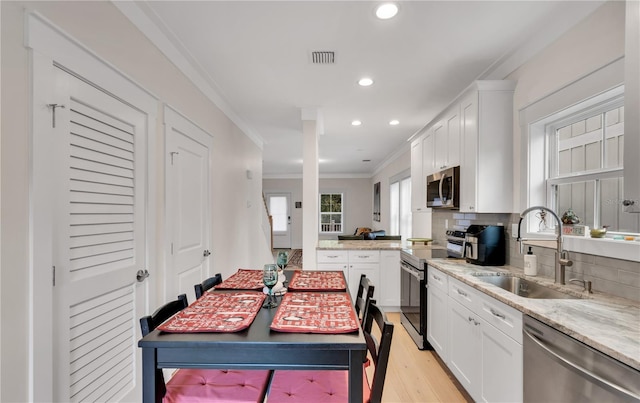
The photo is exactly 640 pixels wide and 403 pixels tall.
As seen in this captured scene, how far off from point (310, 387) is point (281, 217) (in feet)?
30.5

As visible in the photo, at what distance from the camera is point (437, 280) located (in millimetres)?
2678

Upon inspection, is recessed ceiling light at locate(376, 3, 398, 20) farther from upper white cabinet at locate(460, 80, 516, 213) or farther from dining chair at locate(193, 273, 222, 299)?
dining chair at locate(193, 273, 222, 299)

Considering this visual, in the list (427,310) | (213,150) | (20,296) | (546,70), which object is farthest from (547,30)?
(20,296)

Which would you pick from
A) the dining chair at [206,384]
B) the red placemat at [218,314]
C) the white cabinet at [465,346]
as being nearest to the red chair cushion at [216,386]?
the dining chair at [206,384]

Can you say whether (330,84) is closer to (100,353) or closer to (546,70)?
(546,70)

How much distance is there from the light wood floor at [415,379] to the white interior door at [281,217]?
7.69 m

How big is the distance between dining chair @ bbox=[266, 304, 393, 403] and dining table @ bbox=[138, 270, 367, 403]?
0.44 ft

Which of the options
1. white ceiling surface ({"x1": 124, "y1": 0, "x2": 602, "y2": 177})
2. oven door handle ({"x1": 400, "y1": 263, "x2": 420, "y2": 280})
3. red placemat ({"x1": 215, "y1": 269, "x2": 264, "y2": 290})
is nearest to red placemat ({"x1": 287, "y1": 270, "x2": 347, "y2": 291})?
red placemat ({"x1": 215, "y1": 269, "x2": 264, "y2": 290})

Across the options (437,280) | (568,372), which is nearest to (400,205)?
(437,280)

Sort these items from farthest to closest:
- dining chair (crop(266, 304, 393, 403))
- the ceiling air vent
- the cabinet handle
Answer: the ceiling air vent, the cabinet handle, dining chair (crop(266, 304, 393, 403))

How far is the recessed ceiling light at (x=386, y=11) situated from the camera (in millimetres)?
1796

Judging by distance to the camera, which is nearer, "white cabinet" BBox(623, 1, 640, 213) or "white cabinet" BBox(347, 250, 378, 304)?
"white cabinet" BBox(623, 1, 640, 213)

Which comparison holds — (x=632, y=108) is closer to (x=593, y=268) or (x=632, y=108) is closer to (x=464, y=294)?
(x=593, y=268)

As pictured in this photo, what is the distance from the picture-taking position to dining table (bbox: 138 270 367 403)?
3.80 ft
